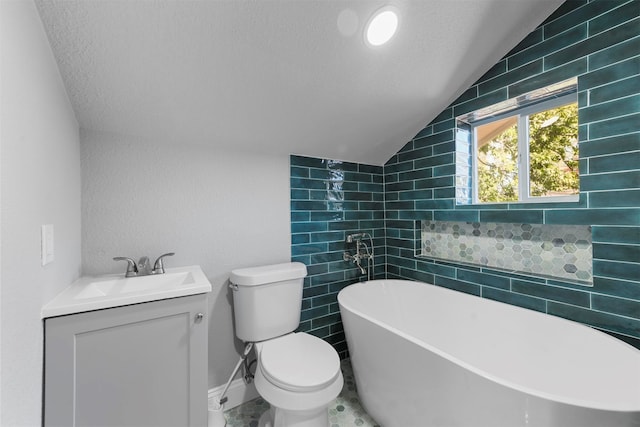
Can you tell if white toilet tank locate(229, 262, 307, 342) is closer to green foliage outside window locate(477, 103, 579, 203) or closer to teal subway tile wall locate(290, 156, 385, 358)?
teal subway tile wall locate(290, 156, 385, 358)

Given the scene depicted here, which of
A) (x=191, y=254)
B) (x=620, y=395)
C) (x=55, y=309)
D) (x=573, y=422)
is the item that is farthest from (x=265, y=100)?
(x=620, y=395)

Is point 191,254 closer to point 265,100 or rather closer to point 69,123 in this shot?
point 69,123

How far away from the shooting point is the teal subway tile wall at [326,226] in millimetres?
2127

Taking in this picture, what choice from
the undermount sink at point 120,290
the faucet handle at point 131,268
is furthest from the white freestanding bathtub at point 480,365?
the faucet handle at point 131,268

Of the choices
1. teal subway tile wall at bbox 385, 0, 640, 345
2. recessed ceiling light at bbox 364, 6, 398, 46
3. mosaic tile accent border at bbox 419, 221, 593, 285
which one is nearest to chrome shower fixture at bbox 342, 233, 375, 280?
mosaic tile accent border at bbox 419, 221, 593, 285

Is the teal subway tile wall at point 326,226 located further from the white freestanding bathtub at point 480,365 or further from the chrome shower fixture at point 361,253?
the white freestanding bathtub at point 480,365

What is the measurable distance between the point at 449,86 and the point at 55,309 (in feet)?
7.74

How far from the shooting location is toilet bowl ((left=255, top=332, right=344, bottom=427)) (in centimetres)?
127

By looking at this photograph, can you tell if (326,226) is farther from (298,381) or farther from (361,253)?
(298,381)

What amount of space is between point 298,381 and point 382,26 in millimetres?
1788

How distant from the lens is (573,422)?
83 cm

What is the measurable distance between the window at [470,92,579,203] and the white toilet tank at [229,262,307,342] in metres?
1.56

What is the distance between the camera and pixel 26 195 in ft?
2.56

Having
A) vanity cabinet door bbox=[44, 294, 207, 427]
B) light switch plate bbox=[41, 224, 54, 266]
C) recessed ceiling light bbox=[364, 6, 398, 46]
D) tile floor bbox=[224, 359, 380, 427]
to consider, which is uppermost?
recessed ceiling light bbox=[364, 6, 398, 46]
